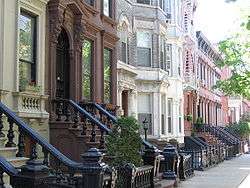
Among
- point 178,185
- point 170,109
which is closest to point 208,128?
point 170,109

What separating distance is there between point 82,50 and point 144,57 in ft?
32.6

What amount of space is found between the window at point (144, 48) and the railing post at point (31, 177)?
1888 cm

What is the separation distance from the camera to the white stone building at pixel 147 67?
2428 cm

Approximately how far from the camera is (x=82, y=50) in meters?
16.9

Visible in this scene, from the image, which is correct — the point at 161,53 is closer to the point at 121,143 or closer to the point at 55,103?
the point at 55,103

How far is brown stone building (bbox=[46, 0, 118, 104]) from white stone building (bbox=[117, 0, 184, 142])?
2642mm

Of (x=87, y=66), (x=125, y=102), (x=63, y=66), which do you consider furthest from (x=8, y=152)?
(x=125, y=102)

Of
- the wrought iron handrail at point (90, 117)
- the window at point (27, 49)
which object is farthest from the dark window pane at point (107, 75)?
the window at point (27, 49)

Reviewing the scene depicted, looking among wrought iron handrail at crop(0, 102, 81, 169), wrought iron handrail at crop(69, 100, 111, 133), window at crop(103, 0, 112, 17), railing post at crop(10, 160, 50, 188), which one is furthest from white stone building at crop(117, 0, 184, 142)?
railing post at crop(10, 160, 50, 188)

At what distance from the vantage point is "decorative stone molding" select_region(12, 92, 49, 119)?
1205cm

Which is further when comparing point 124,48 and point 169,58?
point 169,58

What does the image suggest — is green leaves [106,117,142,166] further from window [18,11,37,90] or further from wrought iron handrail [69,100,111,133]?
window [18,11,37,90]

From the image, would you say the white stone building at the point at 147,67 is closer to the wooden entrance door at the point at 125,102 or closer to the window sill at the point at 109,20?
the wooden entrance door at the point at 125,102

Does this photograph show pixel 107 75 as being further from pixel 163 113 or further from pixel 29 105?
pixel 163 113
